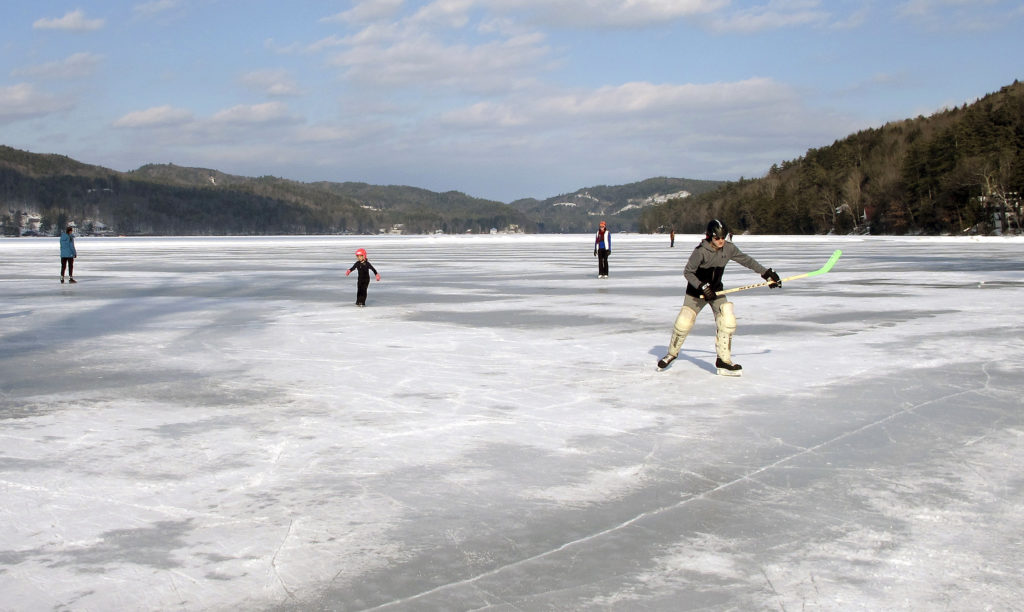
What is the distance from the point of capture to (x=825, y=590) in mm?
3223

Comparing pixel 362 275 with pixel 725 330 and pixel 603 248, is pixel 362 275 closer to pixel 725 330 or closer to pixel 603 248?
pixel 725 330

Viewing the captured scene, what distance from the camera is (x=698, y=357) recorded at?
918 cm

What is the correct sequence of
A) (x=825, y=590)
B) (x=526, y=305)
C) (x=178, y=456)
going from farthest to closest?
(x=526, y=305) → (x=178, y=456) → (x=825, y=590)

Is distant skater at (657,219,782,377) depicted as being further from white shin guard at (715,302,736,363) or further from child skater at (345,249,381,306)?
child skater at (345,249,381,306)

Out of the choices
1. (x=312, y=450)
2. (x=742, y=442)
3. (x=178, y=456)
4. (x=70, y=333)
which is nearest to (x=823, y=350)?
(x=742, y=442)

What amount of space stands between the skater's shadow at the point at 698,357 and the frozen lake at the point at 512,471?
87mm

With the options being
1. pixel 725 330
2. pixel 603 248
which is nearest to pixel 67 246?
pixel 603 248

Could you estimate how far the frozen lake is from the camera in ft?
10.9

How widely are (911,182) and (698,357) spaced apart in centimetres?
9068

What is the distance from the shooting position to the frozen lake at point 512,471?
332 centimetres

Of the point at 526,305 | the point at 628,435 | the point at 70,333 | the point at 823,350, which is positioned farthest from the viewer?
the point at 526,305

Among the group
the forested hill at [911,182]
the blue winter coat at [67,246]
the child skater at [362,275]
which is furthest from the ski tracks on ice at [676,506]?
the forested hill at [911,182]

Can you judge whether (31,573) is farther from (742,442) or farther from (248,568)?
(742,442)

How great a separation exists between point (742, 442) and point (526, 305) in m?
9.47
